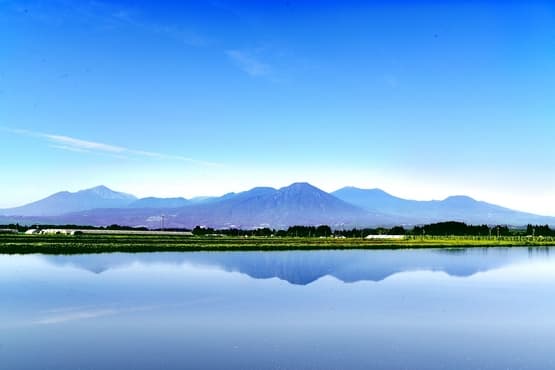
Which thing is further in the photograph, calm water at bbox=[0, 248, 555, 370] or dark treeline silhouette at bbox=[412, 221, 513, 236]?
dark treeline silhouette at bbox=[412, 221, 513, 236]

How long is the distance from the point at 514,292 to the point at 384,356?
41.3 ft

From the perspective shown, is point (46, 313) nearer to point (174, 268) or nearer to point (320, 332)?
point (320, 332)

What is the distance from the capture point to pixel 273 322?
1452 centimetres

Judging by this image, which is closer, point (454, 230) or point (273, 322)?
point (273, 322)

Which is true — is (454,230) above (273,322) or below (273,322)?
above

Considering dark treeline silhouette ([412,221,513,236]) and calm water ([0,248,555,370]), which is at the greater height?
dark treeline silhouette ([412,221,513,236])

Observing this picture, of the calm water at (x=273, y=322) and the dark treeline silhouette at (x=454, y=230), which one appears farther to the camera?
the dark treeline silhouette at (x=454, y=230)

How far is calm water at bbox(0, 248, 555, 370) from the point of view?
11.0 m

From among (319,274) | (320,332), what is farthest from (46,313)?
(319,274)

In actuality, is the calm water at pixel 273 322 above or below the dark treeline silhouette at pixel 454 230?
below

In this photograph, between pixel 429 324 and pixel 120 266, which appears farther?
pixel 120 266

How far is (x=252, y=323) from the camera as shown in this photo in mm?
14352

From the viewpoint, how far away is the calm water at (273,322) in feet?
36.0

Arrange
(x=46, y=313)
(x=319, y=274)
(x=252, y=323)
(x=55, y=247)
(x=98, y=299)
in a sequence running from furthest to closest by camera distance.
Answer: (x=55, y=247), (x=319, y=274), (x=98, y=299), (x=46, y=313), (x=252, y=323)
